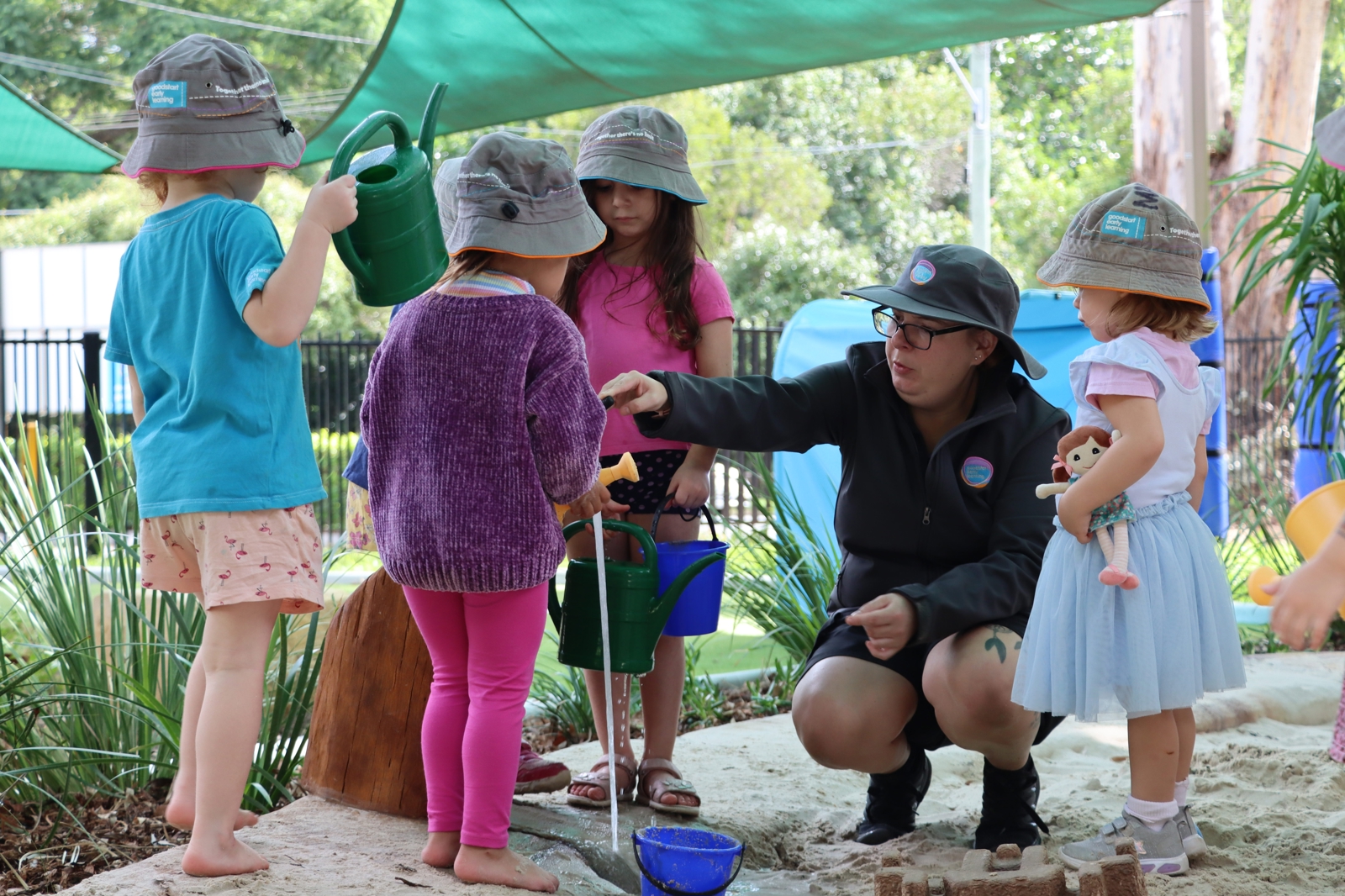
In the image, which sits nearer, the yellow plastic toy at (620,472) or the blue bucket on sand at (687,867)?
the blue bucket on sand at (687,867)

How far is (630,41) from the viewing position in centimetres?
411

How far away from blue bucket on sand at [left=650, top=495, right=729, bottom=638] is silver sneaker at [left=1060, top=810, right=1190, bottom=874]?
87 centimetres

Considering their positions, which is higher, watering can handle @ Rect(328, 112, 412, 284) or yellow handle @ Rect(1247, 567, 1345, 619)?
watering can handle @ Rect(328, 112, 412, 284)

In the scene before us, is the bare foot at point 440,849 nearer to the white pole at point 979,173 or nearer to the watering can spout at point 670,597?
the watering can spout at point 670,597

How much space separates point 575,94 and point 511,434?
2.91m

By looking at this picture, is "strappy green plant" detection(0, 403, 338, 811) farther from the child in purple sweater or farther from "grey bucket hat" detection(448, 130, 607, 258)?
"grey bucket hat" detection(448, 130, 607, 258)

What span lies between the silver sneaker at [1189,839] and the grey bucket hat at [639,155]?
1.70 meters

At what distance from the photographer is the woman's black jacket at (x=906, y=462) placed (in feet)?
8.38

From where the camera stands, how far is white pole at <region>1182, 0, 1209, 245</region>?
7070 millimetres

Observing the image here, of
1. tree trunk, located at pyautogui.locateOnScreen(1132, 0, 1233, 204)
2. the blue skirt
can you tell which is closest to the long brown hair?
the blue skirt

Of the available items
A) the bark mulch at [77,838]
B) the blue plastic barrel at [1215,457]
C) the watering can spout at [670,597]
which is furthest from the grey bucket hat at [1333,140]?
the blue plastic barrel at [1215,457]

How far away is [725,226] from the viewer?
76.7ft

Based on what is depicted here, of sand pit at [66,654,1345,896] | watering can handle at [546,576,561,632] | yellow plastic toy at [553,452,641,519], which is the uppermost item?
yellow plastic toy at [553,452,641,519]

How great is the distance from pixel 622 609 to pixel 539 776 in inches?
20.7
